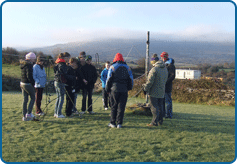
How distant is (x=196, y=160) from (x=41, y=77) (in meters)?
4.33

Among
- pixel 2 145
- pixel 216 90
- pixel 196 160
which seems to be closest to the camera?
pixel 196 160

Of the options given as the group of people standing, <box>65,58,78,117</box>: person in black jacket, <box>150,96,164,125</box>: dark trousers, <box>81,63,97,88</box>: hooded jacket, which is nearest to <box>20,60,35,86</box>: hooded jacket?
the group of people standing

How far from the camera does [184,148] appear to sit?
13.5 ft

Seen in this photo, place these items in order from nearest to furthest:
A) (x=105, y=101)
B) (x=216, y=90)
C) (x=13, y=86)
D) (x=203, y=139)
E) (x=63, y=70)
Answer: (x=203, y=139)
(x=63, y=70)
(x=105, y=101)
(x=216, y=90)
(x=13, y=86)

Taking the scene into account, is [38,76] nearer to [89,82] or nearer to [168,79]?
[89,82]

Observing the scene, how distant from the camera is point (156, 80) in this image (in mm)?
5465

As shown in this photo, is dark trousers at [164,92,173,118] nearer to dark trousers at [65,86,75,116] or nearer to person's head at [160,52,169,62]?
person's head at [160,52,169,62]

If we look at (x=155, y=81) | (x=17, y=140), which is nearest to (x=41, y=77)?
(x=17, y=140)

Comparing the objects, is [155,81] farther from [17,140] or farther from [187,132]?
[17,140]

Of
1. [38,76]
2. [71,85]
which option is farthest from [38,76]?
[71,85]

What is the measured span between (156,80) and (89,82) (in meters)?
2.10

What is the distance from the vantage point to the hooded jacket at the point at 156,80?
5395mm

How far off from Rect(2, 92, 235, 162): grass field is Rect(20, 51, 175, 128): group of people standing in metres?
0.42

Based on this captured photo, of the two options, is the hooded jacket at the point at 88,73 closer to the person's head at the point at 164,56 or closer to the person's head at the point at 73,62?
the person's head at the point at 73,62
